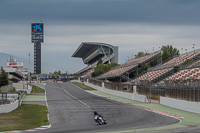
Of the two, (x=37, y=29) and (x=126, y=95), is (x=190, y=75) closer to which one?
(x=126, y=95)

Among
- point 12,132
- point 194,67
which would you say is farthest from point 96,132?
point 194,67

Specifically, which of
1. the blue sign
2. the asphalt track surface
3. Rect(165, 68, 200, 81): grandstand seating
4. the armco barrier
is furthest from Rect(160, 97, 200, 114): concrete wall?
the blue sign

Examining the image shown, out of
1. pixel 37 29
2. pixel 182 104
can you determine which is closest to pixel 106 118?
pixel 182 104

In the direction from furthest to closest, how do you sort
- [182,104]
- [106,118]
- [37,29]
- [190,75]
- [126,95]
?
[37,29] < [126,95] < [190,75] < [182,104] < [106,118]

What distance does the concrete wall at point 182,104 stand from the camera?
1265 inches

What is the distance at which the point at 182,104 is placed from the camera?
35812 millimetres

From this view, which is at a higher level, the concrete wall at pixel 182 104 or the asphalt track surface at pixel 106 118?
the concrete wall at pixel 182 104

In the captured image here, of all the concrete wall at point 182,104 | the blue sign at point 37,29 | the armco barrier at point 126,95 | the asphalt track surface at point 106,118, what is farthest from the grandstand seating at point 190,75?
the blue sign at point 37,29

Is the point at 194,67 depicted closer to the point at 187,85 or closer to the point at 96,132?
the point at 187,85

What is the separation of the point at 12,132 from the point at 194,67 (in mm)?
43107

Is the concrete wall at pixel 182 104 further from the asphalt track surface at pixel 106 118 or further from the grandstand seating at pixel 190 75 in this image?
the grandstand seating at pixel 190 75

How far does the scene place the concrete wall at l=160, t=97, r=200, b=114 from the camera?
32134 millimetres

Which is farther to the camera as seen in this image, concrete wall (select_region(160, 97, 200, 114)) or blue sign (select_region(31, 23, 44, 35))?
blue sign (select_region(31, 23, 44, 35))

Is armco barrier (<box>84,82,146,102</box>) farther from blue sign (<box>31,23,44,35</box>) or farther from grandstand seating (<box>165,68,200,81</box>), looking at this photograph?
blue sign (<box>31,23,44,35</box>)
